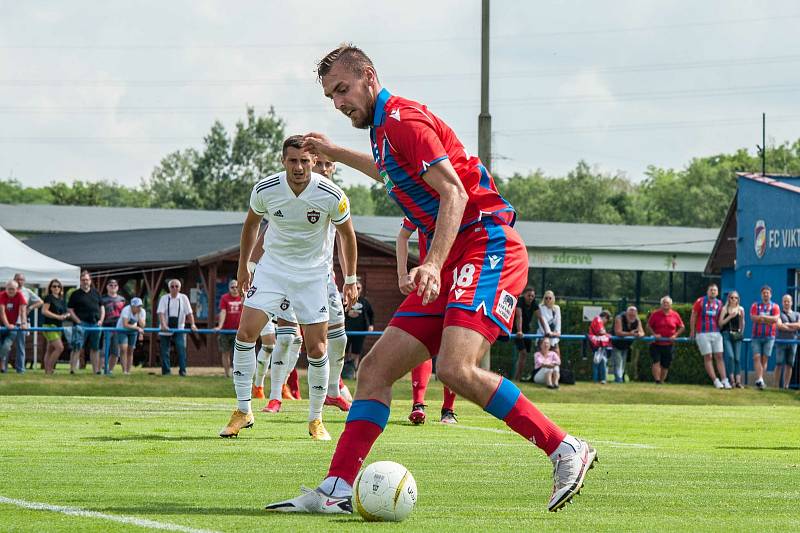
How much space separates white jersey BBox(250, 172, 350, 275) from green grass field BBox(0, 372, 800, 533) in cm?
157

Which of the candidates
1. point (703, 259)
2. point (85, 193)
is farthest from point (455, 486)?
point (85, 193)

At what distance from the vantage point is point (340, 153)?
7062mm

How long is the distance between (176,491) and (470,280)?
6.99 ft

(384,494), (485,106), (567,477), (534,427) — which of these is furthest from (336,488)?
(485,106)

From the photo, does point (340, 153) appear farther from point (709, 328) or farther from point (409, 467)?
point (709, 328)

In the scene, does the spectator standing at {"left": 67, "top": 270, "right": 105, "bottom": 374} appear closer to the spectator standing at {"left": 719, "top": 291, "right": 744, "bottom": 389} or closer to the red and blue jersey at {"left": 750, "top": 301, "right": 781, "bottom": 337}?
the spectator standing at {"left": 719, "top": 291, "right": 744, "bottom": 389}

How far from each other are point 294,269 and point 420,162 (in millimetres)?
5571

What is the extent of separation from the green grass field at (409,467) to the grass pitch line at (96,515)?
4 cm

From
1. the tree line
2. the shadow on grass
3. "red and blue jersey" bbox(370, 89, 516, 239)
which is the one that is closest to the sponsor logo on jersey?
"red and blue jersey" bbox(370, 89, 516, 239)

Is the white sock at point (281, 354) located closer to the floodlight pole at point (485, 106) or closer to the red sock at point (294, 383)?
the red sock at point (294, 383)

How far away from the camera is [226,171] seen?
125 meters

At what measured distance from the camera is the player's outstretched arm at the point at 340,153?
7.02 m

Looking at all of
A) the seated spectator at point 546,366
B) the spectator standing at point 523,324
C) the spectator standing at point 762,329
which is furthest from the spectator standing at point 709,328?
the spectator standing at point 523,324

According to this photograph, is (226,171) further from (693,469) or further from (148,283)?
(693,469)
